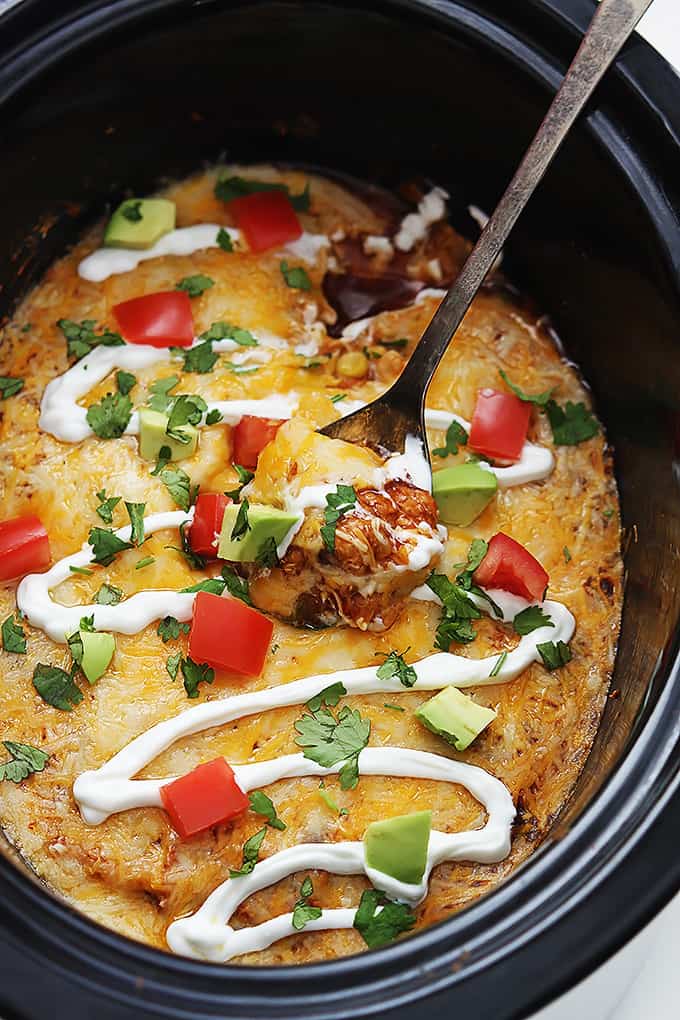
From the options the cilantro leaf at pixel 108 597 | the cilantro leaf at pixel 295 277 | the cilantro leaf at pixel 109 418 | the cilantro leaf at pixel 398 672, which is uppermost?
the cilantro leaf at pixel 295 277

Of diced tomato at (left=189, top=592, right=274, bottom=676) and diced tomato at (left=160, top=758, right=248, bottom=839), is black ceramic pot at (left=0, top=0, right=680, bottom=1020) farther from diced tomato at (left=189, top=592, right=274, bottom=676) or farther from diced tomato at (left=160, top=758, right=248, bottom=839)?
Answer: diced tomato at (left=189, top=592, right=274, bottom=676)

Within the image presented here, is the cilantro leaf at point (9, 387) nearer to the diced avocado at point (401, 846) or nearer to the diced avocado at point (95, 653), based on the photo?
the diced avocado at point (95, 653)

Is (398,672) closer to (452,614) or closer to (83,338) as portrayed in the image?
(452,614)

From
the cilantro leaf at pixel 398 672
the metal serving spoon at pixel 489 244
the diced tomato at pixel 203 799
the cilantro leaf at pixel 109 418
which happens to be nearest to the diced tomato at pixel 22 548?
the cilantro leaf at pixel 109 418

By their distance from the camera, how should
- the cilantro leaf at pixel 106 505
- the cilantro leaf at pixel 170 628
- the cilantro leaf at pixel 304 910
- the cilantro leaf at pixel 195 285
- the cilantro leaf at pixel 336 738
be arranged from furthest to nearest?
the cilantro leaf at pixel 195 285 → the cilantro leaf at pixel 106 505 → the cilantro leaf at pixel 170 628 → the cilantro leaf at pixel 336 738 → the cilantro leaf at pixel 304 910

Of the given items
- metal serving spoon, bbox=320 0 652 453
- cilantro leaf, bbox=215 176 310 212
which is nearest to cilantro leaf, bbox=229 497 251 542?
metal serving spoon, bbox=320 0 652 453
